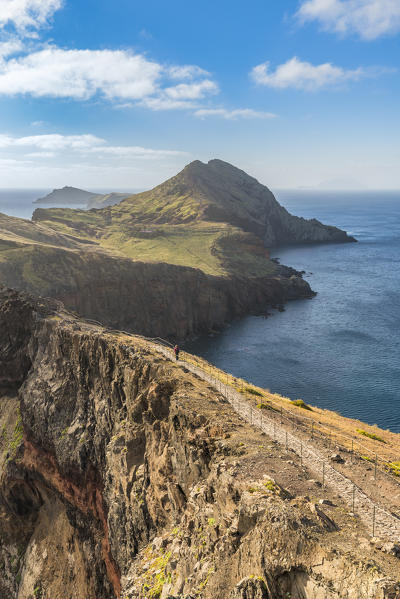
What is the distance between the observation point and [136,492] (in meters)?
30.5

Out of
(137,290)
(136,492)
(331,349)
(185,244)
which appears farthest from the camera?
(185,244)

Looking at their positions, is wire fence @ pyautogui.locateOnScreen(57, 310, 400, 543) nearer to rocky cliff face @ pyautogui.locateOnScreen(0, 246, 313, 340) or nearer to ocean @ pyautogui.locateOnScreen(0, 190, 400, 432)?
ocean @ pyautogui.locateOnScreen(0, 190, 400, 432)

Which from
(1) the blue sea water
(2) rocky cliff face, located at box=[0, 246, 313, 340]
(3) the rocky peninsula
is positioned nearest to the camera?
(1) the blue sea water

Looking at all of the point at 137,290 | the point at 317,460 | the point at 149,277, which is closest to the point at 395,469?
the point at 317,460

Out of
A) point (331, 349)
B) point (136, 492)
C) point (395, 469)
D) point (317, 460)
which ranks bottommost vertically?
point (331, 349)

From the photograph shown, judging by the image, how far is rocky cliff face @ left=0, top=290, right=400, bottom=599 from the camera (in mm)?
15594

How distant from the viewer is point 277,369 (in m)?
91.5

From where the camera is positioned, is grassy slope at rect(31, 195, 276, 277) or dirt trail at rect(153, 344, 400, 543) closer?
dirt trail at rect(153, 344, 400, 543)

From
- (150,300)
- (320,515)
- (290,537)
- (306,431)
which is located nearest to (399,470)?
(306,431)

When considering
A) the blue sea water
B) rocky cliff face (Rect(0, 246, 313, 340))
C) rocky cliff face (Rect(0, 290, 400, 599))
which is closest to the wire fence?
rocky cliff face (Rect(0, 290, 400, 599))

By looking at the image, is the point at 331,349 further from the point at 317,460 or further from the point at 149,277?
the point at 317,460

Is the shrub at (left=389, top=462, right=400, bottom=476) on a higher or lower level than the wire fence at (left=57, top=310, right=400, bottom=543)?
lower

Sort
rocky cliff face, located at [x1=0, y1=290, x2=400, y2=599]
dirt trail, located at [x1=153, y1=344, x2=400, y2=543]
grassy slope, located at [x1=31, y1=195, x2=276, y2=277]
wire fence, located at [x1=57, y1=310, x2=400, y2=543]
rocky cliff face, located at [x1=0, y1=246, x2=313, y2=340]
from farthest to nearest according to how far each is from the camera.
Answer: grassy slope, located at [x1=31, y1=195, x2=276, y2=277] < rocky cliff face, located at [x1=0, y1=246, x2=313, y2=340] < wire fence, located at [x1=57, y1=310, x2=400, y2=543] < dirt trail, located at [x1=153, y1=344, x2=400, y2=543] < rocky cliff face, located at [x1=0, y1=290, x2=400, y2=599]

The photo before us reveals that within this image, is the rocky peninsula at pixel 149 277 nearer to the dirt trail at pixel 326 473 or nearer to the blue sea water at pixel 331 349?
the blue sea water at pixel 331 349
